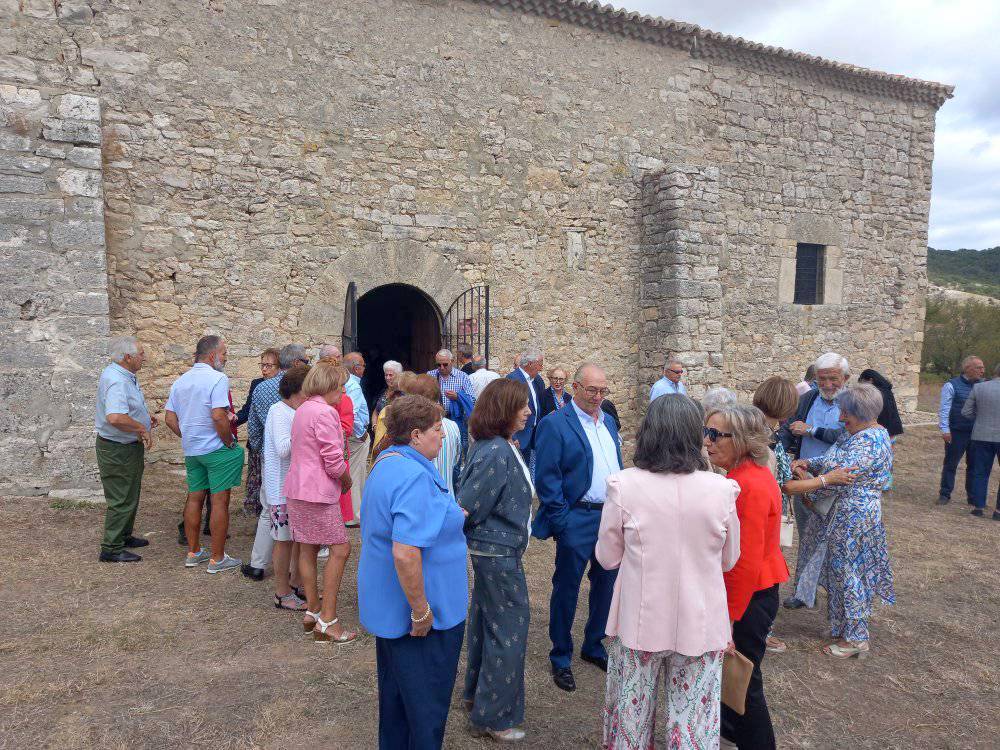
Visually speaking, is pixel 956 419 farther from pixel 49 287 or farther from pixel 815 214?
pixel 49 287

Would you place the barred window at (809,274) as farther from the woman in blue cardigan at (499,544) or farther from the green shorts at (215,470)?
the woman in blue cardigan at (499,544)

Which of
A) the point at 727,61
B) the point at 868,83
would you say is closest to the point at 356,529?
the point at 727,61

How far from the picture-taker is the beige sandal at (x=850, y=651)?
3846mm

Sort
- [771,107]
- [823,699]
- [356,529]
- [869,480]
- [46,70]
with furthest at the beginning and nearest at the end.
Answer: [771,107], [46,70], [356,529], [869,480], [823,699]

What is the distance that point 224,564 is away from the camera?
4.89 meters

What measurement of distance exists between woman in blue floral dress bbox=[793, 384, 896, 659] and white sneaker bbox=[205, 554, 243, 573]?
3.96 metres

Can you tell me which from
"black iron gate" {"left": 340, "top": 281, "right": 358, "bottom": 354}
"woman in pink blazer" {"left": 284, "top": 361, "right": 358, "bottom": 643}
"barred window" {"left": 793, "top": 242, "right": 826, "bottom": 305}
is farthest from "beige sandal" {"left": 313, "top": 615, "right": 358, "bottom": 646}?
"barred window" {"left": 793, "top": 242, "right": 826, "bottom": 305}

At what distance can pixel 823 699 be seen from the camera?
11.2 ft

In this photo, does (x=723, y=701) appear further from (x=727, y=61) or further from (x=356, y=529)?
(x=727, y=61)

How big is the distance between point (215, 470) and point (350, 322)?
3.32 m

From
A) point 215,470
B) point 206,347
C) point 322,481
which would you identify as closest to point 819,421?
point 322,481

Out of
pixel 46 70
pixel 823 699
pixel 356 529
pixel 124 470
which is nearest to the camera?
pixel 823 699

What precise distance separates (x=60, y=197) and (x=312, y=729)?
5.68 meters

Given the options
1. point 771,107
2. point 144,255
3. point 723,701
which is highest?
point 771,107
